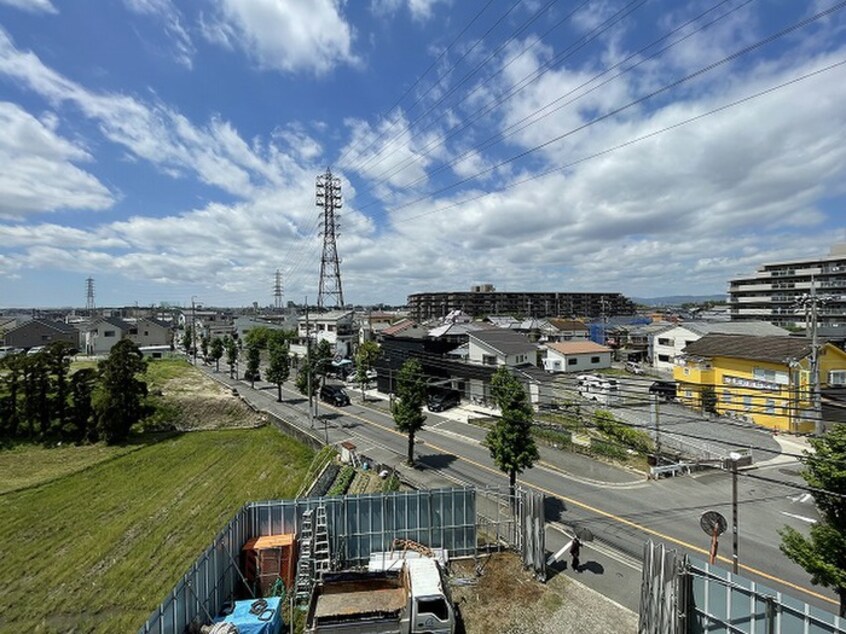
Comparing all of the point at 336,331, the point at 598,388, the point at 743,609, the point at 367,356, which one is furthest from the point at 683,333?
the point at 336,331

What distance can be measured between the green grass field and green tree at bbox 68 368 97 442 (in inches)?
108

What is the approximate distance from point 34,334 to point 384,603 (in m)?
88.7

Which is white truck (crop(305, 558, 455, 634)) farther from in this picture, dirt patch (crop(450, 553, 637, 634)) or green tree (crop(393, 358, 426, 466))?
green tree (crop(393, 358, 426, 466))

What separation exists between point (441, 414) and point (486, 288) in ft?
389

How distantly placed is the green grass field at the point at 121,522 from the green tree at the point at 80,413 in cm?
274

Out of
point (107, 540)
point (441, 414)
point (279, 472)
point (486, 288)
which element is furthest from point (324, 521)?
point (486, 288)

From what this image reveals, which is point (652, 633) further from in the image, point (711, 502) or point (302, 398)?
point (302, 398)

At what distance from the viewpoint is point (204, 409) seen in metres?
40.4

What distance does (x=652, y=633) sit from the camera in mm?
10703

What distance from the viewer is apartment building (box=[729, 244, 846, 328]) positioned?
62.7 m

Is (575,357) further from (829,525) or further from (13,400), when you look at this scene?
(13,400)

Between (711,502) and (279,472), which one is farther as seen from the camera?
(279,472)

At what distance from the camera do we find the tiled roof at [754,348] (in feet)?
99.4

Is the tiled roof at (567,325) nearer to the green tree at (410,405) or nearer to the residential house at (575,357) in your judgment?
the residential house at (575,357)
